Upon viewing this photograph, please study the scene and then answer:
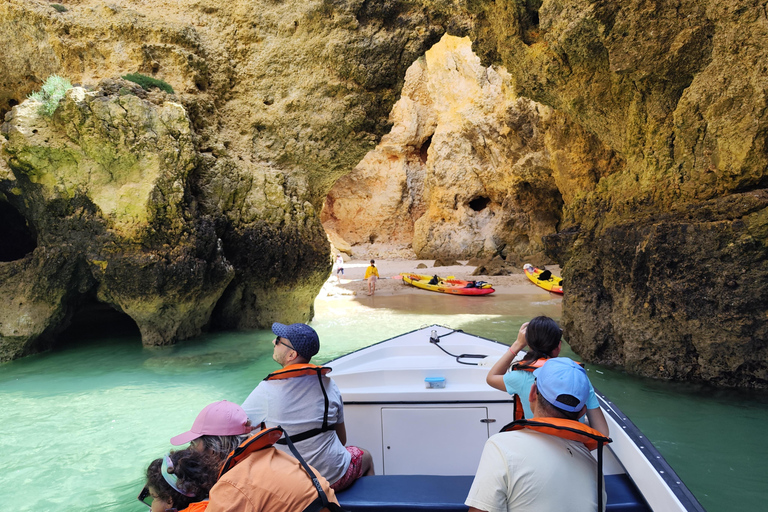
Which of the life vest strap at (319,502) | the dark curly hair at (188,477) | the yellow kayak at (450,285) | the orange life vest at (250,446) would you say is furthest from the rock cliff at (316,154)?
the dark curly hair at (188,477)

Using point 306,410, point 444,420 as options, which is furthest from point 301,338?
point 444,420

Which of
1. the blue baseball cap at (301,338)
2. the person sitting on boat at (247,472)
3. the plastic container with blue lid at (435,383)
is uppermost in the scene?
the blue baseball cap at (301,338)

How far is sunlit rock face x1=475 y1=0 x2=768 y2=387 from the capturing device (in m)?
5.39

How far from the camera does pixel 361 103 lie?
1024 cm

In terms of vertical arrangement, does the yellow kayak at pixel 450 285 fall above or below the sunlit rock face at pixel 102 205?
below

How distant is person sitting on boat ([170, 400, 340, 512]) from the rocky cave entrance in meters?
9.62

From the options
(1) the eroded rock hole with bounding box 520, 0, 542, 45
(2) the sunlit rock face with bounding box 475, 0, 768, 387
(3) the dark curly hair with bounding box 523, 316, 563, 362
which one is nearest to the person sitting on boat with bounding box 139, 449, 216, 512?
(3) the dark curly hair with bounding box 523, 316, 563, 362

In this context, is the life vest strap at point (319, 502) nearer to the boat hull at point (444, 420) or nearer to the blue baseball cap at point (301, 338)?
the boat hull at point (444, 420)

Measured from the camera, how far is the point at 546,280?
1625 cm

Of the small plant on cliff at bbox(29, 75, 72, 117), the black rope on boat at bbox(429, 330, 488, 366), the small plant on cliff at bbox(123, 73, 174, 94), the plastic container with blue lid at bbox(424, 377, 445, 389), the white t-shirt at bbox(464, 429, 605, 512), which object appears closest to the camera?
the white t-shirt at bbox(464, 429, 605, 512)

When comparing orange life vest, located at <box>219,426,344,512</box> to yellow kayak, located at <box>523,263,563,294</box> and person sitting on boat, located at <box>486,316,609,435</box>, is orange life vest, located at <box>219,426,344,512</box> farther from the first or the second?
yellow kayak, located at <box>523,263,563,294</box>

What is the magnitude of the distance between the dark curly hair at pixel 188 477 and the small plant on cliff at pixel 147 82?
29.1 ft

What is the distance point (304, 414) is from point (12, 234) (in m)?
11.8

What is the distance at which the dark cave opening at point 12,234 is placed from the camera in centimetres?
1049
